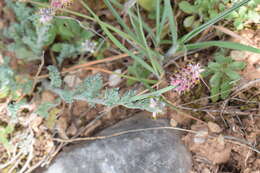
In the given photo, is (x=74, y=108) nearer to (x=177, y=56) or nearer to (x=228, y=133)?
(x=177, y=56)

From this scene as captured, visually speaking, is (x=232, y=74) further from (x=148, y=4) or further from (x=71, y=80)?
(x=71, y=80)

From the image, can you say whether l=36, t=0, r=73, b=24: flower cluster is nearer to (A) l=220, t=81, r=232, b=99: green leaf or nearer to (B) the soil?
(B) the soil

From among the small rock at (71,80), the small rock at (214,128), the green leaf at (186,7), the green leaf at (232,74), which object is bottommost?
the small rock at (214,128)

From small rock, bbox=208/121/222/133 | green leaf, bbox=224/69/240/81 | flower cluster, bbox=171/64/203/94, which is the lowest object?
small rock, bbox=208/121/222/133

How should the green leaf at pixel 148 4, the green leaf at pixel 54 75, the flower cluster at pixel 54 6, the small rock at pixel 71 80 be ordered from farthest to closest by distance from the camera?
the small rock at pixel 71 80, the green leaf at pixel 148 4, the green leaf at pixel 54 75, the flower cluster at pixel 54 6

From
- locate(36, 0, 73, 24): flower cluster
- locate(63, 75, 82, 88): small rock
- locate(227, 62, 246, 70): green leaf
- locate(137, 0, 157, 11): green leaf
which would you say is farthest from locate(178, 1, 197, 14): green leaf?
locate(63, 75, 82, 88): small rock

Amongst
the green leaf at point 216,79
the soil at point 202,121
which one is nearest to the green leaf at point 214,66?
the green leaf at point 216,79

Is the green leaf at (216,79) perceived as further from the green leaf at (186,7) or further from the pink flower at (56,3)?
the pink flower at (56,3)
